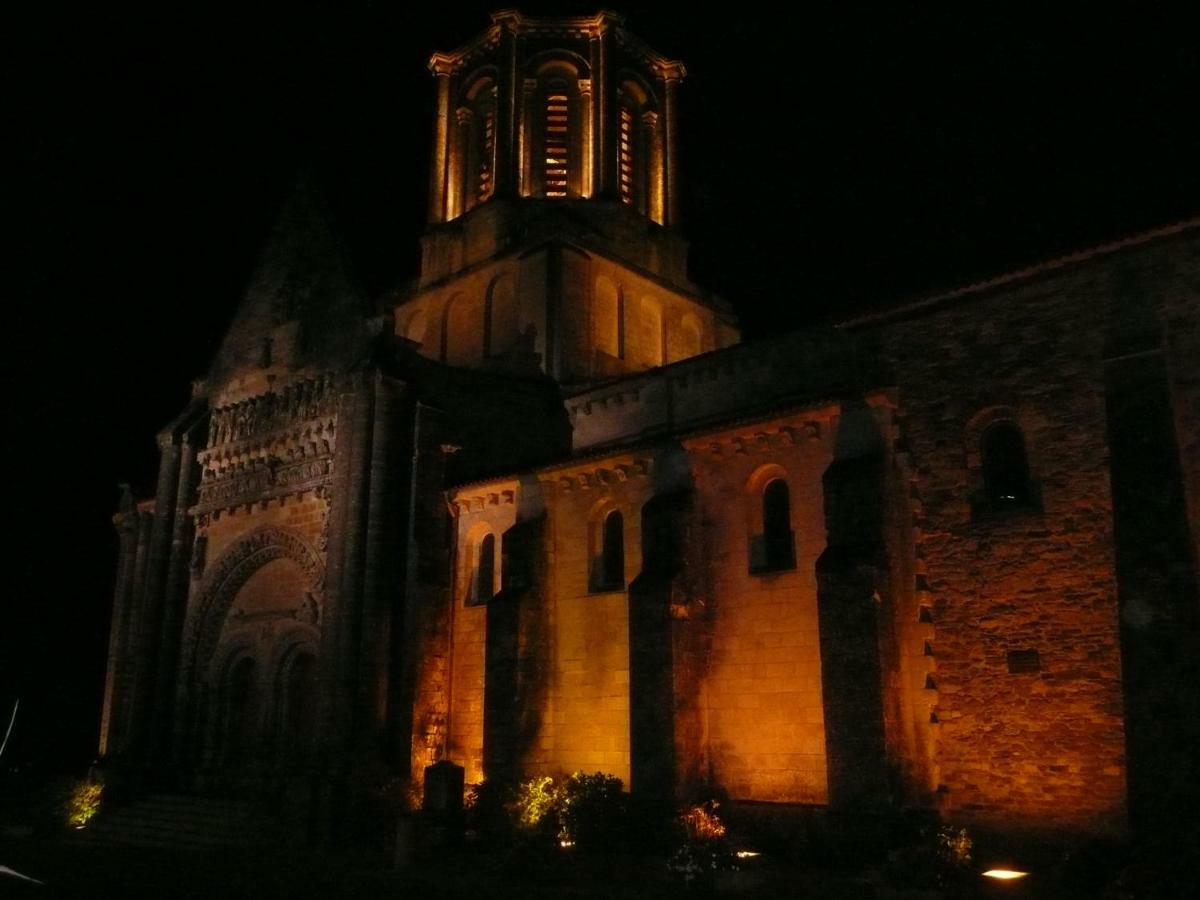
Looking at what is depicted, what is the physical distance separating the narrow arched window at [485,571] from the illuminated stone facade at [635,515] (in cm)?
9

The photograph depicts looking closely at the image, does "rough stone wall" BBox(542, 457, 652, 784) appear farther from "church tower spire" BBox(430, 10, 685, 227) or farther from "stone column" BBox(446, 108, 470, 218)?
"stone column" BBox(446, 108, 470, 218)

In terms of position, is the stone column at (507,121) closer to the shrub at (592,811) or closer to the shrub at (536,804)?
the shrub at (536,804)

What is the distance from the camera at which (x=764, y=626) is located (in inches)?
766

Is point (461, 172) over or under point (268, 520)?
over

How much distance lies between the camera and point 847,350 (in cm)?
2108

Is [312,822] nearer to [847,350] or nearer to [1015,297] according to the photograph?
[847,350]

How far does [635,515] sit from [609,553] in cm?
115

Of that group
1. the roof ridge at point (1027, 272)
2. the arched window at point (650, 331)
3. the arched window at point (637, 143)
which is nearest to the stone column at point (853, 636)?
the roof ridge at point (1027, 272)

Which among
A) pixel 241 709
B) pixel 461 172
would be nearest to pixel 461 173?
pixel 461 172

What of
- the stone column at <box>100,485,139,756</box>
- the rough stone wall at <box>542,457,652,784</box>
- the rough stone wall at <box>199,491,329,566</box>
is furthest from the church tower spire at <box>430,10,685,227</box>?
the stone column at <box>100,485,139,756</box>

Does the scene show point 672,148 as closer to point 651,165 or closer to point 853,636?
point 651,165

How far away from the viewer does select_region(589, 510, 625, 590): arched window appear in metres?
22.2

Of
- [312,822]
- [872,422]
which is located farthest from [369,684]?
[872,422]

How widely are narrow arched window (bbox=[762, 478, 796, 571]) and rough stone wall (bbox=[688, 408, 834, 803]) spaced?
0.18 m
